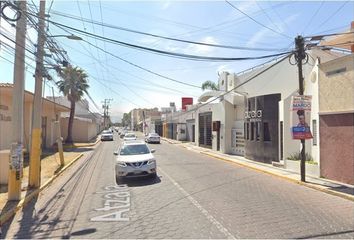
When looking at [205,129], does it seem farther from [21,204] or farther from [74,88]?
[21,204]

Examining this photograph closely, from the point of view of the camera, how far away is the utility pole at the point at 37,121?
42.5 feet

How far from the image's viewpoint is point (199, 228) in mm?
7500

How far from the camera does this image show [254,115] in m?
23.9

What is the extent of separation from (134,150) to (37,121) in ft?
15.0

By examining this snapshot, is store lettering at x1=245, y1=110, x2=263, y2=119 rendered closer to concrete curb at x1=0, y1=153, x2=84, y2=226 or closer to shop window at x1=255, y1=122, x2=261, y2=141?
shop window at x1=255, y1=122, x2=261, y2=141

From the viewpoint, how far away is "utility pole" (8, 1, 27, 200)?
10773 millimetres

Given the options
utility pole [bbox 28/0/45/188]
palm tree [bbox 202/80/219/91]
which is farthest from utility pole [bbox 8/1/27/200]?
palm tree [bbox 202/80/219/91]

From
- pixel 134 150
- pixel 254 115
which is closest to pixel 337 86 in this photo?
pixel 134 150

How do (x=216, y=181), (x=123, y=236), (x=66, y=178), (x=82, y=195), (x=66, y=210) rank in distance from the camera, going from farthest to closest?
(x=66, y=178), (x=216, y=181), (x=82, y=195), (x=66, y=210), (x=123, y=236)

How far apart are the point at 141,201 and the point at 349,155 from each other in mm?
8076

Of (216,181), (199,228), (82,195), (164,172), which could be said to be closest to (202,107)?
(164,172)

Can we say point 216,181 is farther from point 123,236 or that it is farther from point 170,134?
point 170,134

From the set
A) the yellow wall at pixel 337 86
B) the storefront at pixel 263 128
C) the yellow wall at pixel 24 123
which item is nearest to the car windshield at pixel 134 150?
the yellow wall at pixel 337 86

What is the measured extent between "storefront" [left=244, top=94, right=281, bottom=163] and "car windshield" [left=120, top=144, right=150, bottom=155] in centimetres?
877
